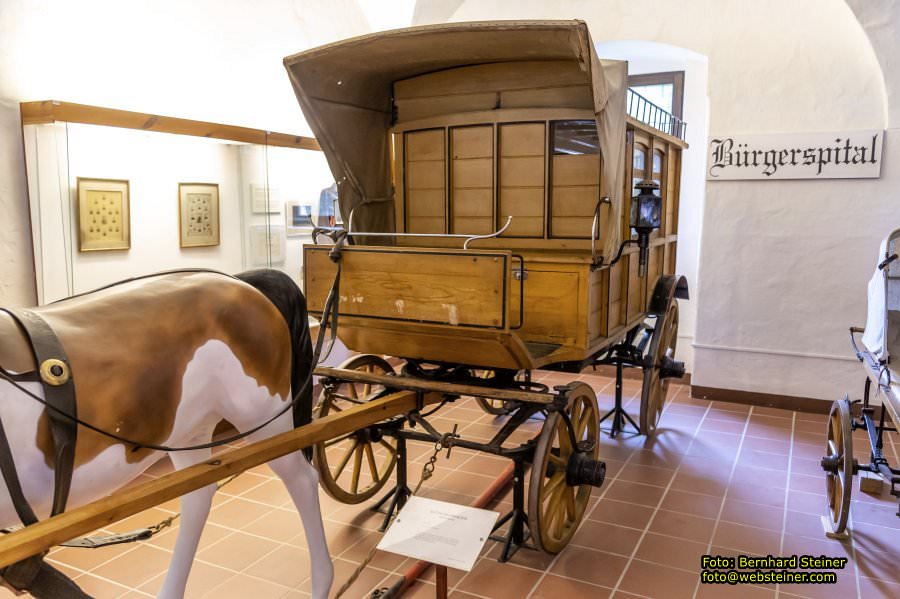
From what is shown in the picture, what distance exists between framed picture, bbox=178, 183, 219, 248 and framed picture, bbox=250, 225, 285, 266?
39 cm

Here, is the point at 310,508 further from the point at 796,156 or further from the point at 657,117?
the point at 796,156

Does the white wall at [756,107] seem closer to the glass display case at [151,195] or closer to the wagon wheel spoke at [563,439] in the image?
the glass display case at [151,195]

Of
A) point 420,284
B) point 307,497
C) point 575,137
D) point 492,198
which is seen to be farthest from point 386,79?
point 307,497

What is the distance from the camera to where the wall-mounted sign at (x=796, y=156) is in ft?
19.6

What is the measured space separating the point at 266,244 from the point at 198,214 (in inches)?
29.8

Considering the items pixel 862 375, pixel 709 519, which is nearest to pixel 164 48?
pixel 709 519

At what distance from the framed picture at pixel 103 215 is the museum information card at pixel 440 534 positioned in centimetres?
286

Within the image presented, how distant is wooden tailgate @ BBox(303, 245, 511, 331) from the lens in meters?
3.18

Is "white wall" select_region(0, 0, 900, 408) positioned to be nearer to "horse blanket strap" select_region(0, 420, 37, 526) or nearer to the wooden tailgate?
the wooden tailgate

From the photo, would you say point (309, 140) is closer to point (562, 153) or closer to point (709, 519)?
point (562, 153)

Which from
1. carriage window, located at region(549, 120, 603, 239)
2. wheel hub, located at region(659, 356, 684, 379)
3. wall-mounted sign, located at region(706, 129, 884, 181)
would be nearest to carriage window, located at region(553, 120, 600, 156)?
carriage window, located at region(549, 120, 603, 239)

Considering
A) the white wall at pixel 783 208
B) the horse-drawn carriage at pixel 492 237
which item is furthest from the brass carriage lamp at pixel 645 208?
the white wall at pixel 783 208

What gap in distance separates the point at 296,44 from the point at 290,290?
4058mm

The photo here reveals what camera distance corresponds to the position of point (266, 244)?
5.69 meters
